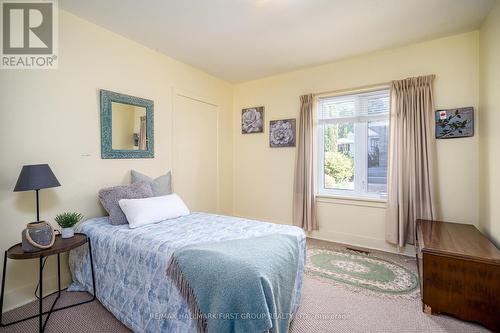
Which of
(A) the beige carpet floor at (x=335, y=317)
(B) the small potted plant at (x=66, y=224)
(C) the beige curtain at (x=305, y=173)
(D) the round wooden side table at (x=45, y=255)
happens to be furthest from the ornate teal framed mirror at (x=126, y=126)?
(C) the beige curtain at (x=305, y=173)

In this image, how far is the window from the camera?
3.21m

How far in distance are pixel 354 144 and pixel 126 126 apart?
2980 mm

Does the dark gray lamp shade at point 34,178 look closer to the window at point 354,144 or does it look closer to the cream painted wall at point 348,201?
the cream painted wall at point 348,201

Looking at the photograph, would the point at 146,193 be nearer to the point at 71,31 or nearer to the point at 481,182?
the point at 71,31

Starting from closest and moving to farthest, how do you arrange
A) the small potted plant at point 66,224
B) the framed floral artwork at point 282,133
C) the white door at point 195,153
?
1. the small potted plant at point 66,224
2. the white door at point 195,153
3. the framed floral artwork at point 282,133

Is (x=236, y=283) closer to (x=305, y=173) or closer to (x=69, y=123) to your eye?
(x=69, y=123)

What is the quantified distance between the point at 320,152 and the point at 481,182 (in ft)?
5.97

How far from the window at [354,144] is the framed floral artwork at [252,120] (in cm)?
99

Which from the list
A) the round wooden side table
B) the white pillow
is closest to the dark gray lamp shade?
the round wooden side table

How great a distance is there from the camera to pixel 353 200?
3.34 meters

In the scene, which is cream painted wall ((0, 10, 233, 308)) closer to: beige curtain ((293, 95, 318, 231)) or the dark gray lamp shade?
the dark gray lamp shade

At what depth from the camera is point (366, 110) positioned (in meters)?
3.30

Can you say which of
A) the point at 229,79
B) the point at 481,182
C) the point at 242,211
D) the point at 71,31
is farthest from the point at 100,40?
the point at 481,182

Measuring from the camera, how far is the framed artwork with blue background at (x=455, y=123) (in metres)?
2.60
